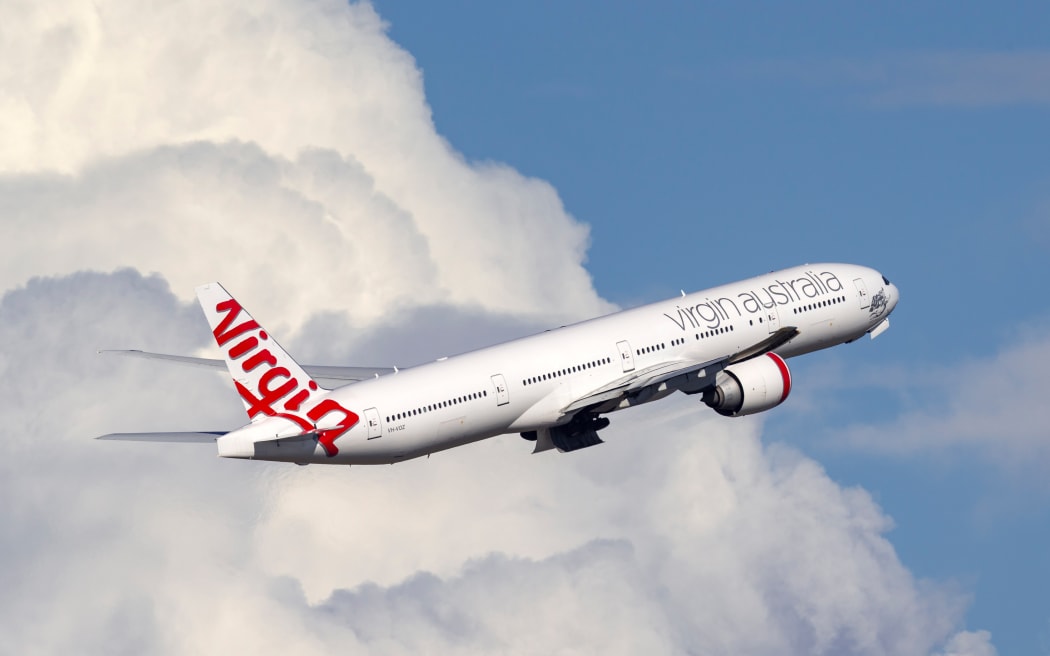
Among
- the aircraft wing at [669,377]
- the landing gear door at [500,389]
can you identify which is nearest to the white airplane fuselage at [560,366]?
the landing gear door at [500,389]

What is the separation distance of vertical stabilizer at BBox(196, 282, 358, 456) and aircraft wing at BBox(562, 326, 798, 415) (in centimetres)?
1145

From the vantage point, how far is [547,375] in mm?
84062

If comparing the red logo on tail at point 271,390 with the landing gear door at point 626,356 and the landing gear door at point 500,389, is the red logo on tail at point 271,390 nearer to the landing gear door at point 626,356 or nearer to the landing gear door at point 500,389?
the landing gear door at point 500,389

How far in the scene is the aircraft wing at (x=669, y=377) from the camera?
279 ft

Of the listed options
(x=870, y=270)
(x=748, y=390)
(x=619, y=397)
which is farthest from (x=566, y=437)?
(x=870, y=270)

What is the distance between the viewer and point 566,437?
286ft

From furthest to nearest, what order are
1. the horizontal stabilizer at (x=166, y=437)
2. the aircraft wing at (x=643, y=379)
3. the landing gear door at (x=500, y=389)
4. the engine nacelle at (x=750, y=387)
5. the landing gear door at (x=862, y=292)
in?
the landing gear door at (x=862, y=292)
the engine nacelle at (x=750, y=387)
the aircraft wing at (x=643, y=379)
the landing gear door at (x=500, y=389)
the horizontal stabilizer at (x=166, y=437)

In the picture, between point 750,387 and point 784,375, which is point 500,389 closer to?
point 750,387

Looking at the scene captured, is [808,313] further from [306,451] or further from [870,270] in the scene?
[306,451]

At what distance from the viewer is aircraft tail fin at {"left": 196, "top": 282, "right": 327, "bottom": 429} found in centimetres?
7706

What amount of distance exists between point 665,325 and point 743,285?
6541 mm

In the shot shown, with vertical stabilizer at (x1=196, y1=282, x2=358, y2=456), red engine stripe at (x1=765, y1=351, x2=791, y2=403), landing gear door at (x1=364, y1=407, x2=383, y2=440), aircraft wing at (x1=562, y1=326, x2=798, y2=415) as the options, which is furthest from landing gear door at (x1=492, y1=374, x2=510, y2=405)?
red engine stripe at (x1=765, y1=351, x2=791, y2=403)

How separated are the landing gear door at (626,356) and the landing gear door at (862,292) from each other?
52.2ft

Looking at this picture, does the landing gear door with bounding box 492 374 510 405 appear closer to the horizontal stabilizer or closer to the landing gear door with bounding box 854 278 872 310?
the horizontal stabilizer
